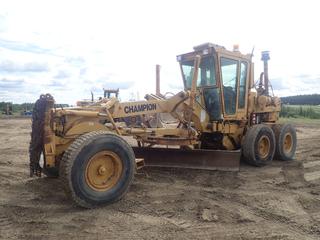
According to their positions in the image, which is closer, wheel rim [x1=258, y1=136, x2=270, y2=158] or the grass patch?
wheel rim [x1=258, y1=136, x2=270, y2=158]

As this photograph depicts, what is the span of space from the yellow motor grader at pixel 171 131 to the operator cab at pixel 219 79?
0.07 ft

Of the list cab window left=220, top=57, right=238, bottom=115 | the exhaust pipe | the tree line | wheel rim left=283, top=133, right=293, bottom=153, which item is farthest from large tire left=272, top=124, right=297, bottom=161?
the tree line

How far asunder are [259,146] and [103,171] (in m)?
4.64

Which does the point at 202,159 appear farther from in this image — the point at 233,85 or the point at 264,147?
the point at 264,147

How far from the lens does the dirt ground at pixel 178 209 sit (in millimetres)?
4809

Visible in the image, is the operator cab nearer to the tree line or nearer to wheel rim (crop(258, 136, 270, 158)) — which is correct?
wheel rim (crop(258, 136, 270, 158))

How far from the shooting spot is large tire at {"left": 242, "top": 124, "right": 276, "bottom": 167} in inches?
352

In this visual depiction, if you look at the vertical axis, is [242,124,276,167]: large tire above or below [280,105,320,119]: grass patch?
below

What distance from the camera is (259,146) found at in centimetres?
930

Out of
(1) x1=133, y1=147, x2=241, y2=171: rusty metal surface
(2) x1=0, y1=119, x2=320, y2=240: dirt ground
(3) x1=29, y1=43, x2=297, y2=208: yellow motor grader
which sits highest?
(3) x1=29, y1=43, x2=297, y2=208: yellow motor grader

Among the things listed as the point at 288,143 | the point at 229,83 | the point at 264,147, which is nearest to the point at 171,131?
the point at 229,83

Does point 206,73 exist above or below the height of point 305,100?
below

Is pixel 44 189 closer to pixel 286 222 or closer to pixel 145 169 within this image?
pixel 145 169

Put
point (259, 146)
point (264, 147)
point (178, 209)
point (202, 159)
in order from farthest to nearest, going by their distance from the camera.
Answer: point (264, 147)
point (259, 146)
point (202, 159)
point (178, 209)
